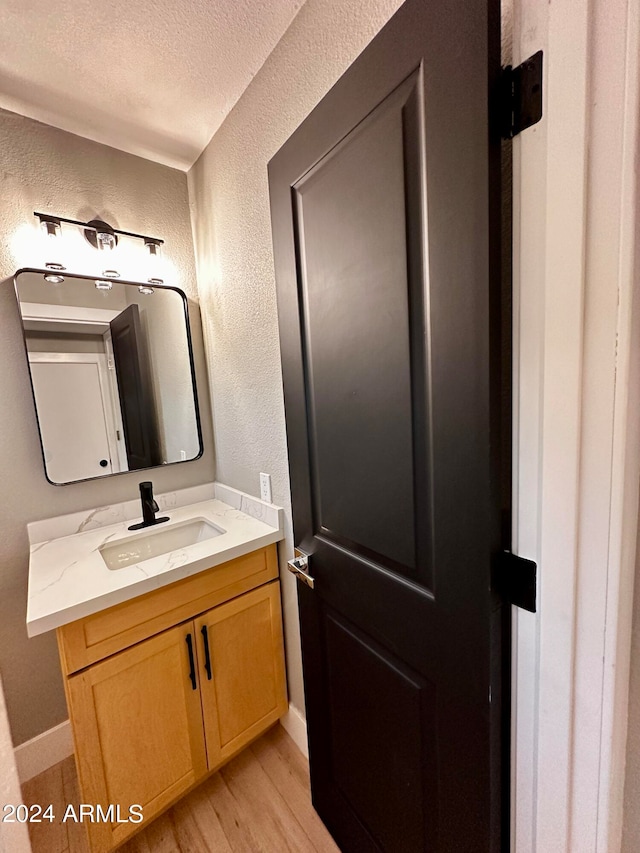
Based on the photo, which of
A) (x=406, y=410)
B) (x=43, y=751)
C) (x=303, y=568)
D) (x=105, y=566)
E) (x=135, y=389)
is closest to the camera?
(x=406, y=410)

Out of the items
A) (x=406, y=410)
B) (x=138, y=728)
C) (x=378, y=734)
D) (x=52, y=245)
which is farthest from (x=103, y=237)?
(x=378, y=734)

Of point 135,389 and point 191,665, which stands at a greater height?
point 135,389

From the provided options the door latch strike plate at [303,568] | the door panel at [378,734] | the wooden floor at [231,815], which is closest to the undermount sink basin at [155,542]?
the door latch strike plate at [303,568]

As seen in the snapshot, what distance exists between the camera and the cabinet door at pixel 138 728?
1.01m

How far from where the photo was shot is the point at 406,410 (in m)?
0.69

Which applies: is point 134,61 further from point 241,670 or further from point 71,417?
point 241,670

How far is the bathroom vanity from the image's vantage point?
101 centimetres

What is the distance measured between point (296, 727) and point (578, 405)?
5.42 feet

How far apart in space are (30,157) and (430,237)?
164 centimetres

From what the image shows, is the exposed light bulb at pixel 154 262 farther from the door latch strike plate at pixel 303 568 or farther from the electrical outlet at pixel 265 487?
the door latch strike plate at pixel 303 568

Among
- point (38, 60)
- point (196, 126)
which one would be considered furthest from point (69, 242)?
point (196, 126)

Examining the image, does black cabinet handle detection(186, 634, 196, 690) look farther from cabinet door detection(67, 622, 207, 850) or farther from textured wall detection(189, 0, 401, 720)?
textured wall detection(189, 0, 401, 720)

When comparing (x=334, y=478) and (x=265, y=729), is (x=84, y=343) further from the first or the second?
(x=265, y=729)

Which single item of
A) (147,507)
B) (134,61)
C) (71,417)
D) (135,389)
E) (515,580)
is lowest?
(147,507)
